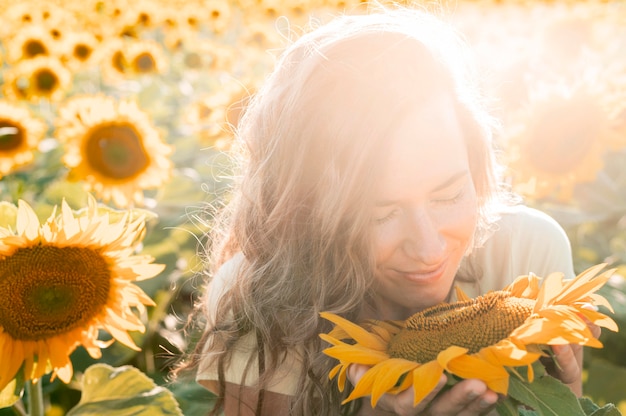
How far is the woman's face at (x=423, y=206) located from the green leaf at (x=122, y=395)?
440 millimetres

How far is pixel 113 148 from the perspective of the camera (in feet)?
9.07

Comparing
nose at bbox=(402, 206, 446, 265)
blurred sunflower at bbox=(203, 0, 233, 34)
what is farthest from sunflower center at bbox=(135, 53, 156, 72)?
nose at bbox=(402, 206, 446, 265)

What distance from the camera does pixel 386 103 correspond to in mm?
1350

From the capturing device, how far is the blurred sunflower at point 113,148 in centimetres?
272

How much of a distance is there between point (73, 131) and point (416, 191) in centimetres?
180

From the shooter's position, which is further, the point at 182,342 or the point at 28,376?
the point at 182,342

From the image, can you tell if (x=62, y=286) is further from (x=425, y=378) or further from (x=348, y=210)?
(x=425, y=378)

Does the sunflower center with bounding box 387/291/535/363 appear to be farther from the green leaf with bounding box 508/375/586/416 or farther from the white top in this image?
the white top

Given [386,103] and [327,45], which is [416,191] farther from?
[327,45]

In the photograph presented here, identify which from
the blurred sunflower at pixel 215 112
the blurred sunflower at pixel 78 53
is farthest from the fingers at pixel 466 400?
the blurred sunflower at pixel 78 53

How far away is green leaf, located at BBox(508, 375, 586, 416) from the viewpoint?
904mm

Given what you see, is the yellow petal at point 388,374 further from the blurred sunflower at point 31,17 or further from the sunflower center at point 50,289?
the blurred sunflower at point 31,17

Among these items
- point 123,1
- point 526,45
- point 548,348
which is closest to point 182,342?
point 548,348

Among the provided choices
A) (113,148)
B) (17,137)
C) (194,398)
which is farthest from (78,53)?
(194,398)
